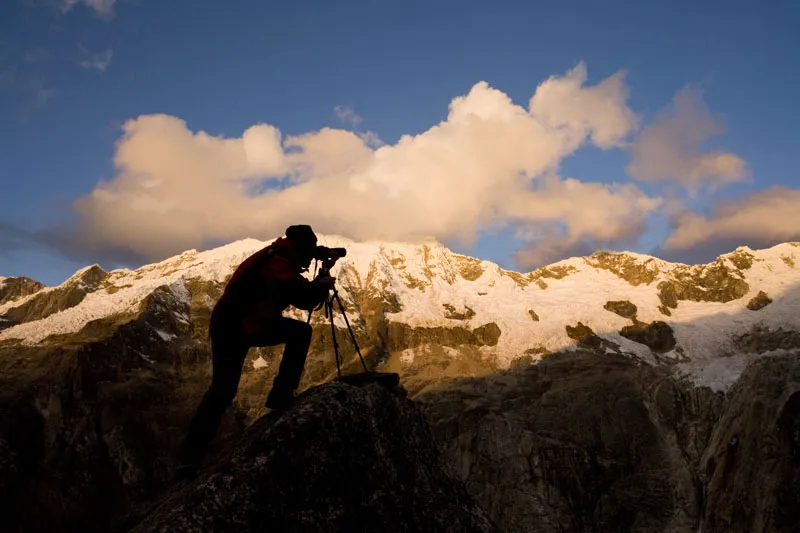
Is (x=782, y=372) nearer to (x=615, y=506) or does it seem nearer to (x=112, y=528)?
(x=112, y=528)

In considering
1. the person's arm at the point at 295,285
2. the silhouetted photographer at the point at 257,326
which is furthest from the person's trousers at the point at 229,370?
the person's arm at the point at 295,285

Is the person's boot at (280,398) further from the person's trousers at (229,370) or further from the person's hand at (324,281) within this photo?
the person's hand at (324,281)

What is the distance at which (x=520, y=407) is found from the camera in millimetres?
176125

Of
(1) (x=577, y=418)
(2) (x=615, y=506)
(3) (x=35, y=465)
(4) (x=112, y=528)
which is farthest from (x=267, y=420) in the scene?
(3) (x=35, y=465)

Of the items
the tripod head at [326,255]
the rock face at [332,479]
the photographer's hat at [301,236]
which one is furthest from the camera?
the tripod head at [326,255]

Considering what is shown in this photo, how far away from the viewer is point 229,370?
7.58 metres

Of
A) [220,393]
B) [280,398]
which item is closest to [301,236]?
[280,398]

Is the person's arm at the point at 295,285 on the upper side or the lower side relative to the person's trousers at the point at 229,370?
upper

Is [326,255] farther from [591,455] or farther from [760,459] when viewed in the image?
[591,455]

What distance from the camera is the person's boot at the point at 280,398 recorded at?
782 centimetres

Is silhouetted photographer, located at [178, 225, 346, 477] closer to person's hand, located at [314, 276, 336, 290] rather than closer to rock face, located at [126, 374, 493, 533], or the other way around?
person's hand, located at [314, 276, 336, 290]

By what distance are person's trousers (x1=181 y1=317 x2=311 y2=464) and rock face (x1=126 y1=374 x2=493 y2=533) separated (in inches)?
19.2

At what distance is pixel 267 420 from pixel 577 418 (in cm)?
14985

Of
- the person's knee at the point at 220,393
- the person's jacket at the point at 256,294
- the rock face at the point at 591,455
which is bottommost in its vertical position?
the rock face at the point at 591,455
